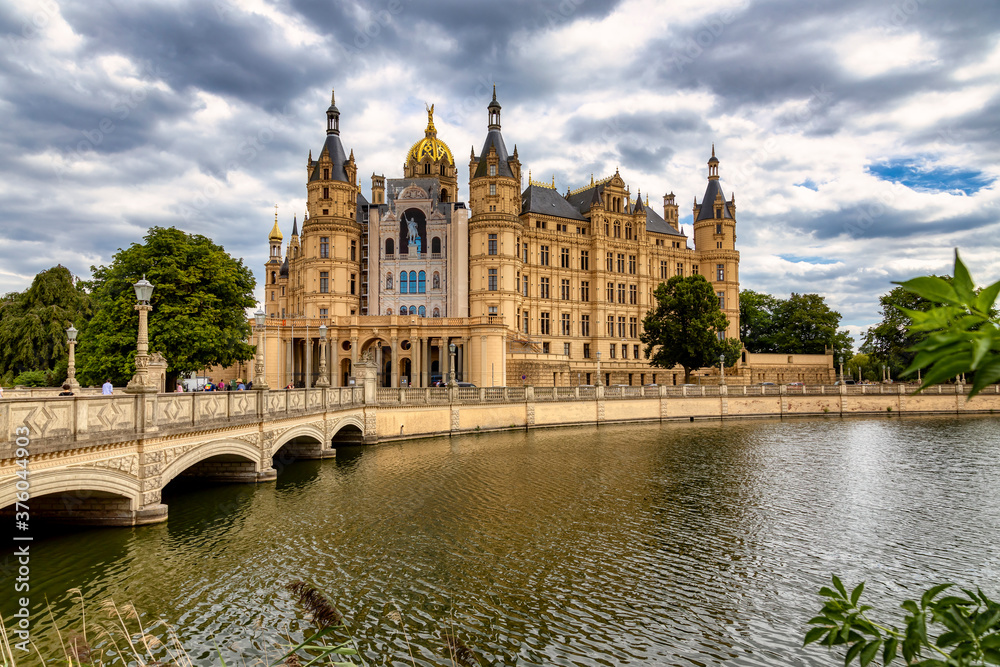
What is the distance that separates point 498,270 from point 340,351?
18.5 metres

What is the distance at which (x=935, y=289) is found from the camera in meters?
2.41

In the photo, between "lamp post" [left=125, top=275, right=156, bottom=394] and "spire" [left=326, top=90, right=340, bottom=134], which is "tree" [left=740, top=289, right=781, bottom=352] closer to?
"spire" [left=326, top=90, right=340, bottom=134]

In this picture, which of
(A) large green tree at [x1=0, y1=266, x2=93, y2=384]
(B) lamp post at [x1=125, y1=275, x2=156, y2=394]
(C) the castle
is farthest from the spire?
(B) lamp post at [x1=125, y1=275, x2=156, y2=394]

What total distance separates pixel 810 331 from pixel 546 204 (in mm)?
47272

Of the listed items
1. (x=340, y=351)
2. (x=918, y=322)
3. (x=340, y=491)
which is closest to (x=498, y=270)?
(x=340, y=351)

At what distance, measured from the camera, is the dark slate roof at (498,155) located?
68.2 metres

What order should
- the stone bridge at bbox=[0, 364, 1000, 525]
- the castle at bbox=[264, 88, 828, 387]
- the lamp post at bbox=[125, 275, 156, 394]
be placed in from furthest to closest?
the castle at bbox=[264, 88, 828, 387]
the lamp post at bbox=[125, 275, 156, 394]
the stone bridge at bbox=[0, 364, 1000, 525]

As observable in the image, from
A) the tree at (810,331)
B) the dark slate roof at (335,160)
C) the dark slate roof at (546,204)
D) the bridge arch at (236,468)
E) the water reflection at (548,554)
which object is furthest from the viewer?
the tree at (810,331)

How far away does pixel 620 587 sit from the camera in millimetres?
13602

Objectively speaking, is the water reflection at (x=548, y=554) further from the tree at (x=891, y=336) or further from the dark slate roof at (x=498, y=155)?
the tree at (x=891, y=336)

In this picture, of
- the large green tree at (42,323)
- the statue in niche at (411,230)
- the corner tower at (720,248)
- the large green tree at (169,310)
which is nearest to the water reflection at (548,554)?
the large green tree at (169,310)

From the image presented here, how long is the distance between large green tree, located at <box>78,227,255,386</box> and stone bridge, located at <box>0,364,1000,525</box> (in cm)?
Answer: 1010

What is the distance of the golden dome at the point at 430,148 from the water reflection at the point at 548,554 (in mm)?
64625

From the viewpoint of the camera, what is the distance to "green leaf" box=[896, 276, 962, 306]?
7.84ft
